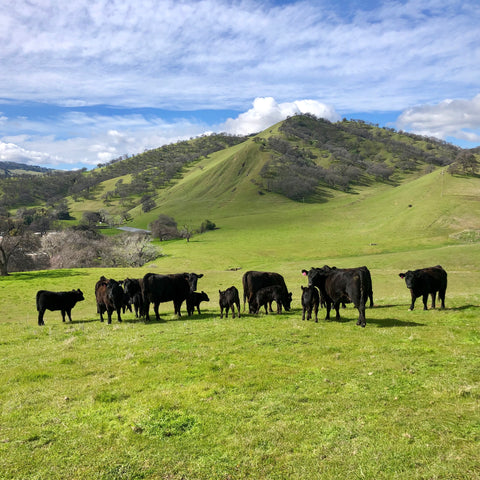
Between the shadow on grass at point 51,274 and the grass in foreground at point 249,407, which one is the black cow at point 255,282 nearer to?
the grass in foreground at point 249,407

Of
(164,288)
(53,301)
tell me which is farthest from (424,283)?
(53,301)

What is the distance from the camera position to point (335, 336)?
40.6 feet

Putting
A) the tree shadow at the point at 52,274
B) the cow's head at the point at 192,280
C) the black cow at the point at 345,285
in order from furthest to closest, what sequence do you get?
1. the tree shadow at the point at 52,274
2. the cow's head at the point at 192,280
3. the black cow at the point at 345,285

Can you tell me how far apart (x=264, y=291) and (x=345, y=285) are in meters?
5.78

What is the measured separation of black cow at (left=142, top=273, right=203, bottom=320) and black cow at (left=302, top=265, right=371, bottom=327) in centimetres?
797

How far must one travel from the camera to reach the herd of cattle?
1505cm

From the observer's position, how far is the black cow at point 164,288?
1861 centimetres

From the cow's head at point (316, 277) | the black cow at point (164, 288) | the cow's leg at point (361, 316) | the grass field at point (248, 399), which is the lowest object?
the grass field at point (248, 399)

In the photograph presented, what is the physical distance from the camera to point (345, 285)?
14.9 metres

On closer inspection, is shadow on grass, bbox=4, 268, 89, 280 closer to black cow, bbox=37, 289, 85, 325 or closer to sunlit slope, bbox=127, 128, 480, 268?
black cow, bbox=37, 289, 85, 325

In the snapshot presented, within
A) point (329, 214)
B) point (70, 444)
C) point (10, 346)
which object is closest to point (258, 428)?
point (70, 444)

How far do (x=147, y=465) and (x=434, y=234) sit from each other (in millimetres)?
87236

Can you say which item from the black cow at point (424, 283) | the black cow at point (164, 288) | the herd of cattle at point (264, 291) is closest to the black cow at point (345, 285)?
the herd of cattle at point (264, 291)

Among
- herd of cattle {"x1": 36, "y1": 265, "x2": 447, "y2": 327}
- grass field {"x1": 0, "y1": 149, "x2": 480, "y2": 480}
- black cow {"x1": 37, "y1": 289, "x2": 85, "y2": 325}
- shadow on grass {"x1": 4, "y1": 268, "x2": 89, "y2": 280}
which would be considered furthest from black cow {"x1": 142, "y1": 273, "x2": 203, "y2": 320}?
shadow on grass {"x1": 4, "y1": 268, "x2": 89, "y2": 280}
